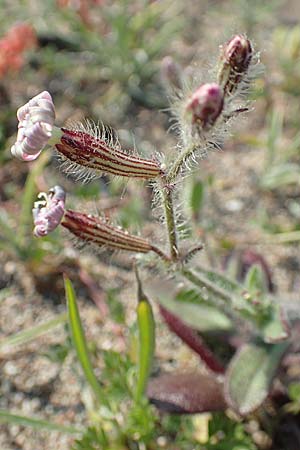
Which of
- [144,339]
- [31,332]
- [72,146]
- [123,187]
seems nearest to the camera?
[72,146]

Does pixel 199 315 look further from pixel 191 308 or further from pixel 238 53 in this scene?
pixel 238 53

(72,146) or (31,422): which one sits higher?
(72,146)

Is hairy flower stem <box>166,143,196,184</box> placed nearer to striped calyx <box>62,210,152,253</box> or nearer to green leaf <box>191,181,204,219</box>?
striped calyx <box>62,210,152,253</box>

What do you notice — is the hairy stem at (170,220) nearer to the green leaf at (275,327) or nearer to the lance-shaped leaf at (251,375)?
the green leaf at (275,327)

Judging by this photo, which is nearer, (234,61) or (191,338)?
(234,61)

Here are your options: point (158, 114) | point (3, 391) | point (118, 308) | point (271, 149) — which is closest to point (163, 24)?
point (158, 114)

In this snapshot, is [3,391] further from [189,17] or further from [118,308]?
[189,17]

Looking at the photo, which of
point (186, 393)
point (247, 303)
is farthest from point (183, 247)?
point (186, 393)

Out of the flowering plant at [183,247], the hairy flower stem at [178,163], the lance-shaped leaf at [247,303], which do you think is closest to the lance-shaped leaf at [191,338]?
the flowering plant at [183,247]
